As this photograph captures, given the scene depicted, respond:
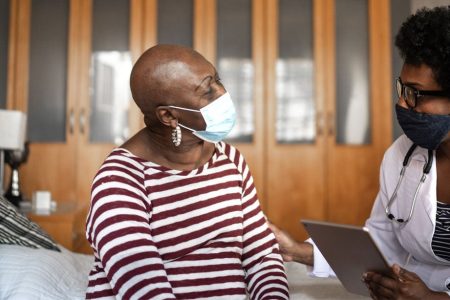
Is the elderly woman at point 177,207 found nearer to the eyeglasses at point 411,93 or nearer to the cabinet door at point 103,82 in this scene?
the eyeglasses at point 411,93

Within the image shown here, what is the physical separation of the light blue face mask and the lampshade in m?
1.87

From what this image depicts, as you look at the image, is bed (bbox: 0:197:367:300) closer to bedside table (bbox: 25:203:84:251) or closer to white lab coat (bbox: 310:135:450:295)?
white lab coat (bbox: 310:135:450:295)

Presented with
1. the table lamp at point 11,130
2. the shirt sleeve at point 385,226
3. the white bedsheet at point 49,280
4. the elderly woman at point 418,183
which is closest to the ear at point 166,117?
the elderly woman at point 418,183

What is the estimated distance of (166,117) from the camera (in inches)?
46.4

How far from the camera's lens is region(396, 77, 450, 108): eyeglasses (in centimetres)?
128

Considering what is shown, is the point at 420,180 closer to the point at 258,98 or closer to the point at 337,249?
the point at 337,249

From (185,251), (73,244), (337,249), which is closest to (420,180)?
(337,249)

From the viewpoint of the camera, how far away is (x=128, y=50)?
141 inches

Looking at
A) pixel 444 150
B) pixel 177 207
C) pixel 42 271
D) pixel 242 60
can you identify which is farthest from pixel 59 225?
pixel 444 150

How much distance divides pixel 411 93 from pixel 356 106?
2.38 m

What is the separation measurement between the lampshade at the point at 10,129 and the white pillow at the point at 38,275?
50.7 inches

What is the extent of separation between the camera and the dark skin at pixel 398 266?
1.12 meters

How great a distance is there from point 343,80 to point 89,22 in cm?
184

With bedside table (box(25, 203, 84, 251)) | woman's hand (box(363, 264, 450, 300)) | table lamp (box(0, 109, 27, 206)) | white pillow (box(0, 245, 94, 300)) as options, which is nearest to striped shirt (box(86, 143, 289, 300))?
woman's hand (box(363, 264, 450, 300))
